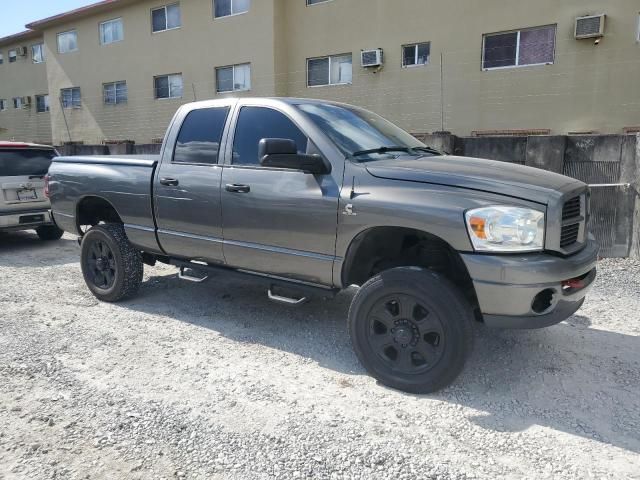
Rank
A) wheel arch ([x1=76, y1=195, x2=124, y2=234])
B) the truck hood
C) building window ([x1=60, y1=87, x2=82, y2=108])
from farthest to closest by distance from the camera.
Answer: building window ([x1=60, y1=87, x2=82, y2=108]), wheel arch ([x1=76, y1=195, x2=124, y2=234]), the truck hood

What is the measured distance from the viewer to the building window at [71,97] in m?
22.5

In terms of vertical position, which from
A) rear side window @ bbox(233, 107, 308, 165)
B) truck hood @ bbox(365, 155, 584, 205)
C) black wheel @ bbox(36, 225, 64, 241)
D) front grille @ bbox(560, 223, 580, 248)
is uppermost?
rear side window @ bbox(233, 107, 308, 165)

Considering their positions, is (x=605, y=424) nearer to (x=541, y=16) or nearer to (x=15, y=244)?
(x=15, y=244)

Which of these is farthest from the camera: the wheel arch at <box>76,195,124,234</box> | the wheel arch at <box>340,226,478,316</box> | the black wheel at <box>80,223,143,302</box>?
the wheel arch at <box>76,195,124,234</box>

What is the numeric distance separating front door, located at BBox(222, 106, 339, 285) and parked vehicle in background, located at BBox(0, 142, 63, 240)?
16.5ft

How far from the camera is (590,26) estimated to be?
11.1 meters

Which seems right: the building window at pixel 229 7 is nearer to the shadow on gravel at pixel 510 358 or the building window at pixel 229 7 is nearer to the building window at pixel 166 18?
the building window at pixel 166 18

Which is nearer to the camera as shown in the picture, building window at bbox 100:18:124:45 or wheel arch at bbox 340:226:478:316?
wheel arch at bbox 340:226:478:316

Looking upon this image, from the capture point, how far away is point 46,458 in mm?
2672

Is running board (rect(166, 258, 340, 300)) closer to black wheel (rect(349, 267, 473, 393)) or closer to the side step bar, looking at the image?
the side step bar

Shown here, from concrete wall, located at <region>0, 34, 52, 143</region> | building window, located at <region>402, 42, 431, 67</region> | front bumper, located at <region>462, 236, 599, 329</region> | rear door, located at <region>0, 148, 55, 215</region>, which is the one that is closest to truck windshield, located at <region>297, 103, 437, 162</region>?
front bumper, located at <region>462, 236, 599, 329</region>

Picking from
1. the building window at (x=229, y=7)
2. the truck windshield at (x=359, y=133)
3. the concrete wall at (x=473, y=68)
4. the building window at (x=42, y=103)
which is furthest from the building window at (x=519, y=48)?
the building window at (x=42, y=103)

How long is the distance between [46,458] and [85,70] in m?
22.9

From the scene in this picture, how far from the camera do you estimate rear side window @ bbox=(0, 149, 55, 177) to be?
24.8 ft
